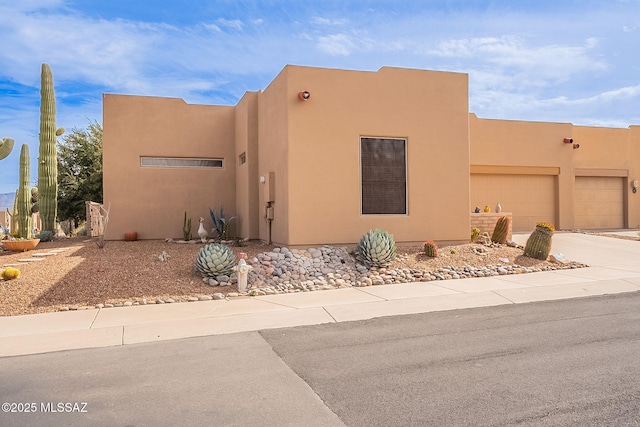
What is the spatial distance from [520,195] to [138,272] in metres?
15.2

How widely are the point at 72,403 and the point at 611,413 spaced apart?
440cm

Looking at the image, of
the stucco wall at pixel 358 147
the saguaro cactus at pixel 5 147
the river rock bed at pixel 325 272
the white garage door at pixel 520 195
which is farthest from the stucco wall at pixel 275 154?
the white garage door at pixel 520 195

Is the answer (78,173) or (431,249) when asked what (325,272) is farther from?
(78,173)

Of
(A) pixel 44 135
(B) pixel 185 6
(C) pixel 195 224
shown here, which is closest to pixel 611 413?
(B) pixel 185 6

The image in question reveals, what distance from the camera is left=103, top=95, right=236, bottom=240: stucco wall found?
1573 centimetres

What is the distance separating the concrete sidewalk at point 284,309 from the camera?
260 inches

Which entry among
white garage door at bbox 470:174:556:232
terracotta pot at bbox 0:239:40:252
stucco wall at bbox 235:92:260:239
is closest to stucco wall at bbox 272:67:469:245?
stucco wall at bbox 235:92:260:239

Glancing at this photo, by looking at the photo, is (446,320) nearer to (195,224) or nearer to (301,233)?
(301,233)

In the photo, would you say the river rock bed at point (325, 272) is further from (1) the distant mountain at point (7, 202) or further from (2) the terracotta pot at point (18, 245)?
→ (1) the distant mountain at point (7, 202)

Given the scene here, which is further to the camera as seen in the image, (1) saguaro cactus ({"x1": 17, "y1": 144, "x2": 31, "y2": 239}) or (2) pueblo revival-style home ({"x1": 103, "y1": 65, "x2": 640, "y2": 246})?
(1) saguaro cactus ({"x1": 17, "y1": 144, "x2": 31, "y2": 239})

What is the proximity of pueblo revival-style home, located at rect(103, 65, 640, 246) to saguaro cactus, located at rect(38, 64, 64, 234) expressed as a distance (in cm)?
274

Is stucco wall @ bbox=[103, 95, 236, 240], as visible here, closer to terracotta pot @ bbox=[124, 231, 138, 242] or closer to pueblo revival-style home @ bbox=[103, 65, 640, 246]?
pueblo revival-style home @ bbox=[103, 65, 640, 246]

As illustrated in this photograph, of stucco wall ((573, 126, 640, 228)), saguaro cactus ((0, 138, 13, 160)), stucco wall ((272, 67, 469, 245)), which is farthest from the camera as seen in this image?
stucco wall ((573, 126, 640, 228))

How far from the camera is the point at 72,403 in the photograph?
424cm
